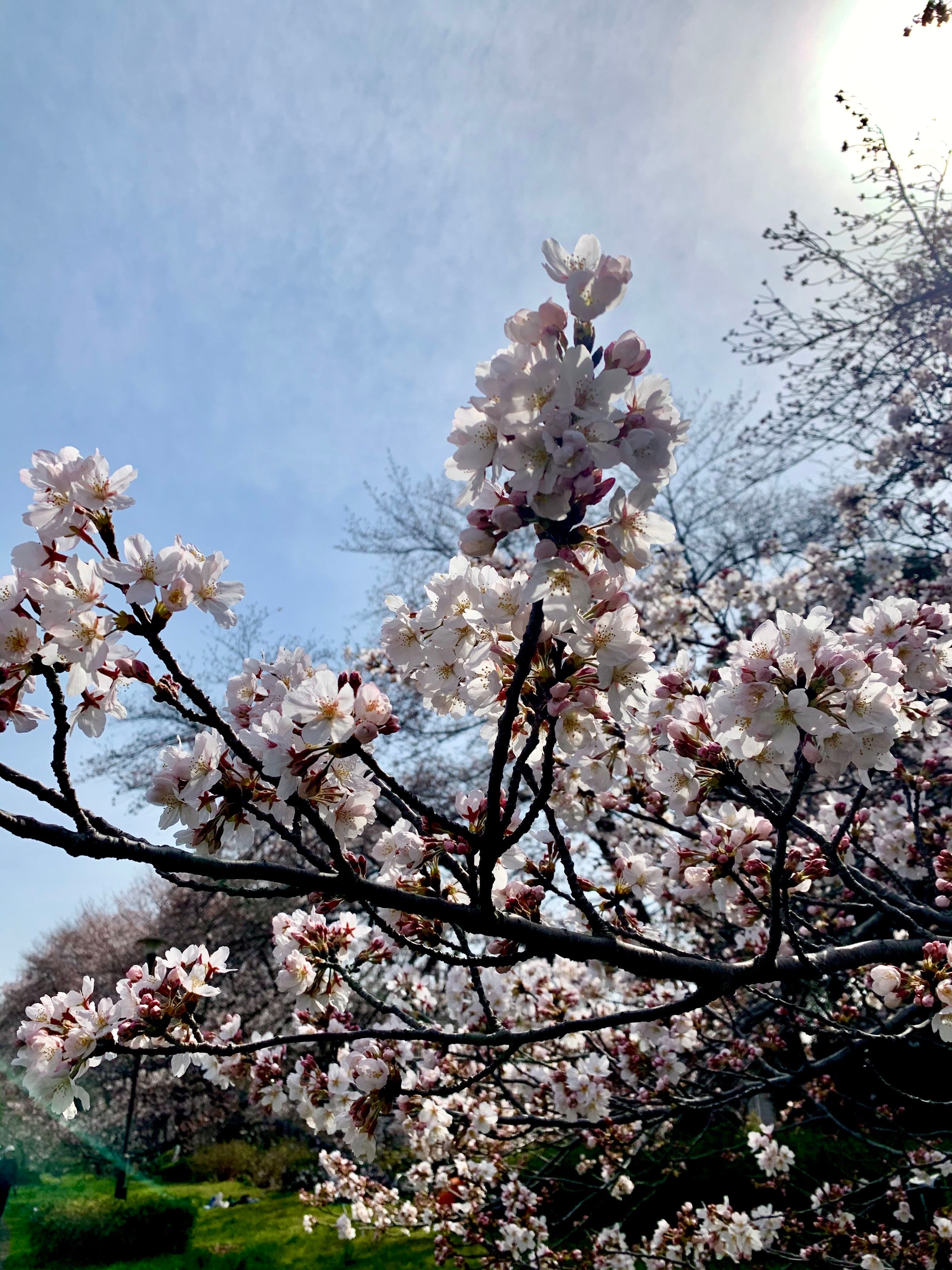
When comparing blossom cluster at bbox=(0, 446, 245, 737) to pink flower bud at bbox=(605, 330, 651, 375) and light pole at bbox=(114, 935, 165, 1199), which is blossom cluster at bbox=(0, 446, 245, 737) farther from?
light pole at bbox=(114, 935, 165, 1199)

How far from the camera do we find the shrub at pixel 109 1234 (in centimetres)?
995

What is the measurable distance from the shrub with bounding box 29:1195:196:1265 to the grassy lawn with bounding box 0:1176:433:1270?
185mm

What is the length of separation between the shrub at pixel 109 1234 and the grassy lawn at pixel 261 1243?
0.18 m

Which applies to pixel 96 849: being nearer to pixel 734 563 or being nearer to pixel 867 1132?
pixel 867 1132

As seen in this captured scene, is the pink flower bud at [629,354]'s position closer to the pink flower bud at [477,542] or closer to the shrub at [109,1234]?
the pink flower bud at [477,542]

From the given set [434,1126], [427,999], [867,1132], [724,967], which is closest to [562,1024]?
[724,967]

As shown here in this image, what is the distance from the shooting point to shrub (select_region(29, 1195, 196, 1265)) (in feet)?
32.6

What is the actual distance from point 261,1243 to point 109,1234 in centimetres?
238

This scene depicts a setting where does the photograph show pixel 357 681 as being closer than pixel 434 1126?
Yes

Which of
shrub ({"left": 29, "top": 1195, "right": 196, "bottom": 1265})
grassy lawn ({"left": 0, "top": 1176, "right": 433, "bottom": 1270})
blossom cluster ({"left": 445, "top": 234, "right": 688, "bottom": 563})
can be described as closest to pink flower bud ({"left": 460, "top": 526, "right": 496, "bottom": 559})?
blossom cluster ({"left": 445, "top": 234, "right": 688, "bottom": 563})

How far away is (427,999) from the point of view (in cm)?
505

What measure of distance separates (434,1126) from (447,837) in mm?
2488

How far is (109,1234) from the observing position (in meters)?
9.94

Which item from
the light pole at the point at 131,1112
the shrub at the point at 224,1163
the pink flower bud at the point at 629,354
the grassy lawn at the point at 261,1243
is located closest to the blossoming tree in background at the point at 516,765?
the pink flower bud at the point at 629,354
